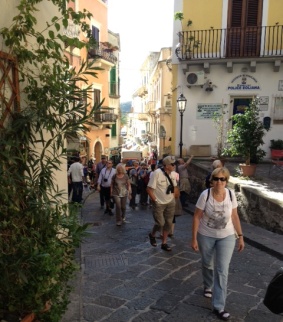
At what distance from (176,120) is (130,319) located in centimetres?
1119

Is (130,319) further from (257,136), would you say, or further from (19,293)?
(257,136)

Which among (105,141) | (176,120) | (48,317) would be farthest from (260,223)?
(105,141)

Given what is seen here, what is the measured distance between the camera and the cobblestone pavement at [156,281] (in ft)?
11.4

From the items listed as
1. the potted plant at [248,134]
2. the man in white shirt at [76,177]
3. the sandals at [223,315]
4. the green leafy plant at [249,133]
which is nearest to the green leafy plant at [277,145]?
the potted plant at [248,134]

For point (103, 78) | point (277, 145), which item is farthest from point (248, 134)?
point (103, 78)

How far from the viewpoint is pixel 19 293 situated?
8.55 feet

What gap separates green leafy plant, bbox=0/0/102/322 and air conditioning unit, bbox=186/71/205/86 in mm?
10434

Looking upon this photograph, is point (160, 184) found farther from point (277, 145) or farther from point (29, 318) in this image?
point (277, 145)

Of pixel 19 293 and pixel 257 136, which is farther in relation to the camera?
pixel 257 136

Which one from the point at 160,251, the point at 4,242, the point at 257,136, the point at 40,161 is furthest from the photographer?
the point at 257,136

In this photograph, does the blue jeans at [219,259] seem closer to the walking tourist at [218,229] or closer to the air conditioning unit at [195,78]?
the walking tourist at [218,229]

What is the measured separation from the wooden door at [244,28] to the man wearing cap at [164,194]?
9.10 meters

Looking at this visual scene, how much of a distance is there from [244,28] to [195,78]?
271cm

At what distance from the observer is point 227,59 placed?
12.6m
